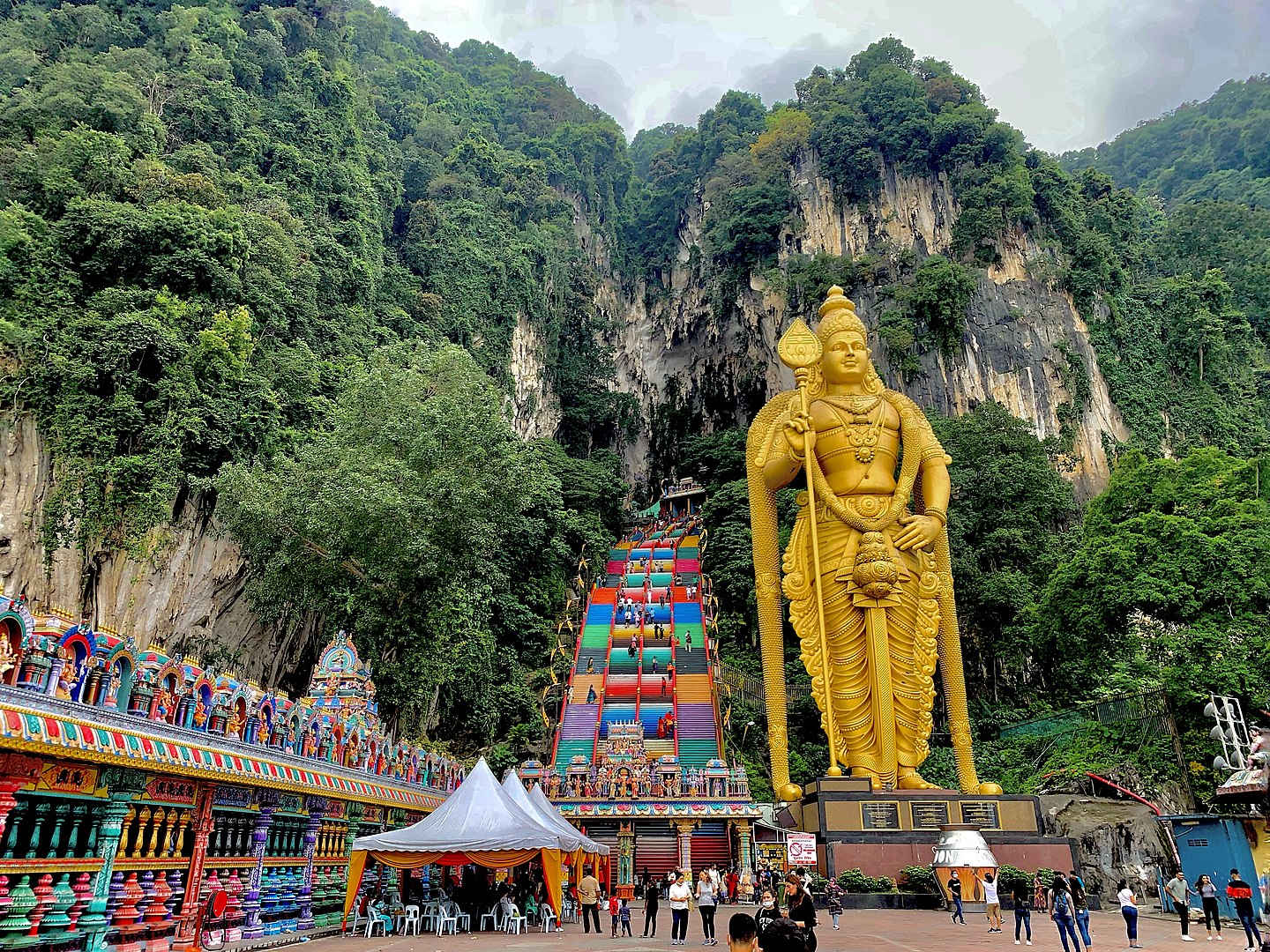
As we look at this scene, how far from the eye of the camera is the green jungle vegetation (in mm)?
13586

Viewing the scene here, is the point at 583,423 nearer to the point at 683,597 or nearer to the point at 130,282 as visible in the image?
the point at 683,597

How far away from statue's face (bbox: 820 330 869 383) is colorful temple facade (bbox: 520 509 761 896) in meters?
6.61

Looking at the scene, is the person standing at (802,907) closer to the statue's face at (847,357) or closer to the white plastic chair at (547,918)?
the white plastic chair at (547,918)

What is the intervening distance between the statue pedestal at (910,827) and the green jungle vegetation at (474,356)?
4.33 meters

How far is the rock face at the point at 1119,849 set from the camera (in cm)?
1061

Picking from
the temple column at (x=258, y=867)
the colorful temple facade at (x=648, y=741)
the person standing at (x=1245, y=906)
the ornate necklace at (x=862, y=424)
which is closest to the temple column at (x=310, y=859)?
the temple column at (x=258, y=867)

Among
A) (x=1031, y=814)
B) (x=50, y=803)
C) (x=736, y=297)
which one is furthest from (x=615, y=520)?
(x=50, y=803)

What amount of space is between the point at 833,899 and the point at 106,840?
5.72 m

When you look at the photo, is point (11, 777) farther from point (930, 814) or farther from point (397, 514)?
→ point (930, 814)

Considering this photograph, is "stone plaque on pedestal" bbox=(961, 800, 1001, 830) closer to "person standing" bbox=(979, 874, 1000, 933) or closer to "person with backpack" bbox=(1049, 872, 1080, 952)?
"person standing" bbox=(979, 874, 1000, 933)

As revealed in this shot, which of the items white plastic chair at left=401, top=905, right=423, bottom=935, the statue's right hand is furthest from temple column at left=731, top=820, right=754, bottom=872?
white plastic chair at left=401, top=905, right=423, bottom=935

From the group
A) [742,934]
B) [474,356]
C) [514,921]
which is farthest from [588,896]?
[474,356]

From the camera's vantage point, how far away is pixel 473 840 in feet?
25.0

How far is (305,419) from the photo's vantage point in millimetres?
17000
